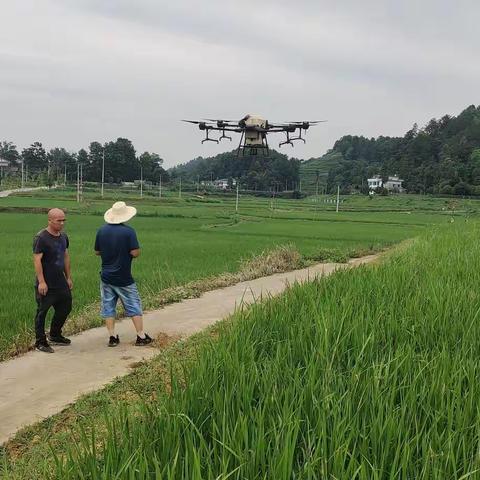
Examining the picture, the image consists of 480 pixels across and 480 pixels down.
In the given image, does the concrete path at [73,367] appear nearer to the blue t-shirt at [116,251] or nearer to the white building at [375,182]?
the blue t-shirt at [116,251]

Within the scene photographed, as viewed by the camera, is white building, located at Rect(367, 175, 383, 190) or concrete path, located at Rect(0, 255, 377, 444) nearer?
concrete path, located at Rect(0, 255, 377, 444)

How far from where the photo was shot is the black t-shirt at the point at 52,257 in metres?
5.44

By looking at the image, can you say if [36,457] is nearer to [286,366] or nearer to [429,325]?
[286,366]

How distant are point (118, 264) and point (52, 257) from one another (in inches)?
25.9

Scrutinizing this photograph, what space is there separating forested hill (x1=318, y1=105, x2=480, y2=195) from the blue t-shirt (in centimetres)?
6657

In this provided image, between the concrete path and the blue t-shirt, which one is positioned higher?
Answer: the blue t-shirt

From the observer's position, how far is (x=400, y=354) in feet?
8.58

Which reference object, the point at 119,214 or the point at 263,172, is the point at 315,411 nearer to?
the point at 119,214

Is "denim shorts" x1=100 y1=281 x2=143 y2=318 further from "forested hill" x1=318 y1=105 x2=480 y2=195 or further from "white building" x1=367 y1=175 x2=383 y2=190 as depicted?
"white building" x1=367 y1=175 x2=383 y2=190

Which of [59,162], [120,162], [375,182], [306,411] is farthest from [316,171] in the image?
[306,411]

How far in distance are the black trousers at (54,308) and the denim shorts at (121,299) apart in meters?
0.37

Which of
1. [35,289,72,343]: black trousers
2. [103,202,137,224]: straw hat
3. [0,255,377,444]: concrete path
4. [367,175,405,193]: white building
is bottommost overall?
[0,255,377,444]: concrete path

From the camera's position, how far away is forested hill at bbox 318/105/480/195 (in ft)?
229

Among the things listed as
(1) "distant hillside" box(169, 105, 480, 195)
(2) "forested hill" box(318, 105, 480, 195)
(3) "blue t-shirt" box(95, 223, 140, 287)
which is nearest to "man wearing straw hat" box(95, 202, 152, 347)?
(3) "blue t-shirt" box(95, 223, 140, 287)
